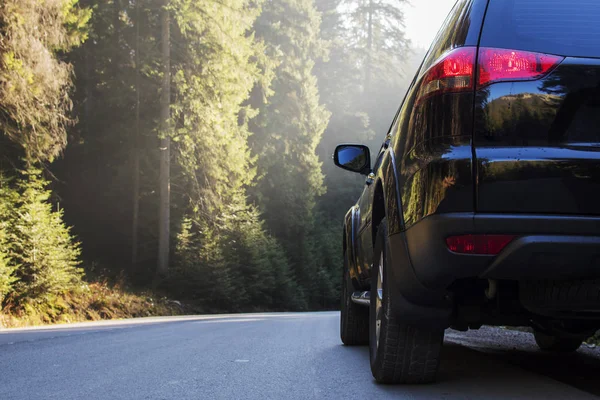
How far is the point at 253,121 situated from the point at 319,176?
618cm

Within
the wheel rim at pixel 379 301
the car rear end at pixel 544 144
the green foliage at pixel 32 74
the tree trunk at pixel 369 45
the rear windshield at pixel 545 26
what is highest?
the tree trunk at pixel 369 45

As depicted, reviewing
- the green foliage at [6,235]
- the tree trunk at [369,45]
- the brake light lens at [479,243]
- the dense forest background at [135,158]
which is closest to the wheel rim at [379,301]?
the brake light lens at [479,243]

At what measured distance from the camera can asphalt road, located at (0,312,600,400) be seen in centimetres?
409

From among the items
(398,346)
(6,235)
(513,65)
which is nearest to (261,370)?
(398,346)

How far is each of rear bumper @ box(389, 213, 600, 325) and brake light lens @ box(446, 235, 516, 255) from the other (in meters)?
0.02

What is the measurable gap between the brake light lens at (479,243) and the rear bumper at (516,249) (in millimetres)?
21

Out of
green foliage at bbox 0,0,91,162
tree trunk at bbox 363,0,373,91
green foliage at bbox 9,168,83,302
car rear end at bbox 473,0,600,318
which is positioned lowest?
green foliage at bbox 9,168,83,302

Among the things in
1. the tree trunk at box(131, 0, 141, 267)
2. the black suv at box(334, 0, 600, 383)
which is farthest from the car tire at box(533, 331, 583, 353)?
the tree trunk at box(131, 0, 141, 267)

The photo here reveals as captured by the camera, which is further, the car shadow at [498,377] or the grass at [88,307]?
the grass at [88,307]

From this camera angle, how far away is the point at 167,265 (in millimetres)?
23812

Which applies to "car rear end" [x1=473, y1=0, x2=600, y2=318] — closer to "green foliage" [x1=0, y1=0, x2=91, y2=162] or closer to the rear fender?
the rear fender

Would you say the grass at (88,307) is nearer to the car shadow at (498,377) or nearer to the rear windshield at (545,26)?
the car shadow at (498,377)

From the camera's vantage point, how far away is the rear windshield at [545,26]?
3.17 metres

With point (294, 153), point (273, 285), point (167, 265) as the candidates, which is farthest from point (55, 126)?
point (294, 153)
